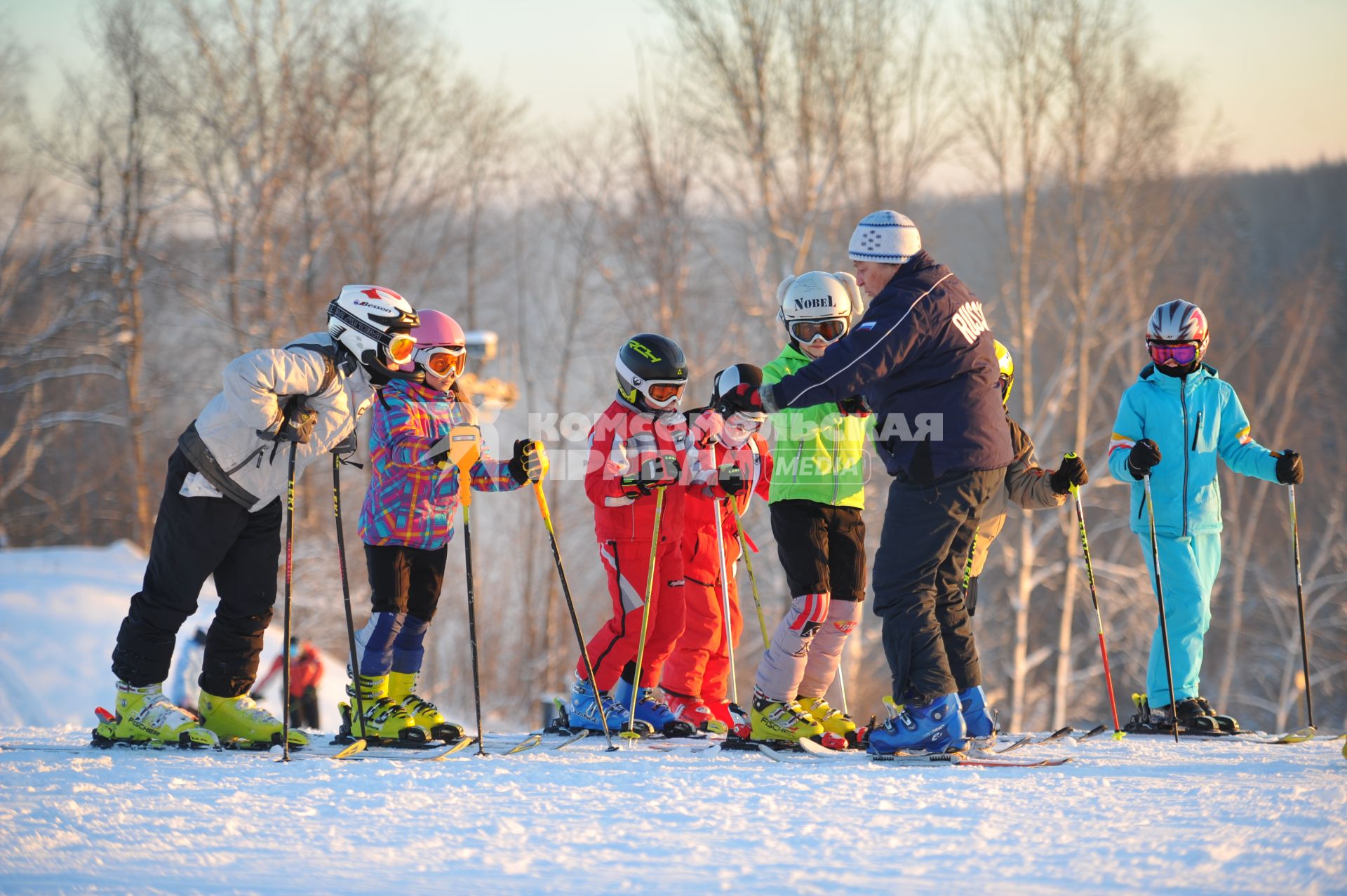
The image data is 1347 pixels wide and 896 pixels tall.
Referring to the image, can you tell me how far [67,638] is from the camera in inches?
469

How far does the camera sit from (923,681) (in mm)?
4414

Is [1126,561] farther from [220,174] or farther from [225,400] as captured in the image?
[225,400]

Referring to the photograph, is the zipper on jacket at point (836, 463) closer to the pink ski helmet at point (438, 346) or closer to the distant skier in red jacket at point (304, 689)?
the pink ski helmet at point (438, 346)

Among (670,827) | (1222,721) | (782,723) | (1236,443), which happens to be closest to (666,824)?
(670,827)

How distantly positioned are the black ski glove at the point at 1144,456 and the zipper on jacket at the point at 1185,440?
19.8 inches

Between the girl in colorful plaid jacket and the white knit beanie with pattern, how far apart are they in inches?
65.6

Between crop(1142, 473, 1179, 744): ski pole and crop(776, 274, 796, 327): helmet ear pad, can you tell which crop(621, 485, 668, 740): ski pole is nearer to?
crop(776, 274, 796, 327): helmet ear pad

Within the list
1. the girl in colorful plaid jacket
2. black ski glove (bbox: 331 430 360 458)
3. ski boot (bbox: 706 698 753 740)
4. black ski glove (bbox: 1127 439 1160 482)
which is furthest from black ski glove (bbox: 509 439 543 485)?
black ski glove (bbox: 1127 439 1160 482)

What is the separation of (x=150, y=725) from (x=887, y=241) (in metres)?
3.81

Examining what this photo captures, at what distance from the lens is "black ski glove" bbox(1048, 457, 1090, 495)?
4840mm

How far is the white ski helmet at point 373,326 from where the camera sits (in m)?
5.00

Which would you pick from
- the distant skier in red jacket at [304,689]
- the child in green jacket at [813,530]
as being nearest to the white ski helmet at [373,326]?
the child in green jacket at [813,530]

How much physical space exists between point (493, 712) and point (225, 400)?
1885 cm

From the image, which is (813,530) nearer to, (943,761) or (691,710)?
(943,761)
